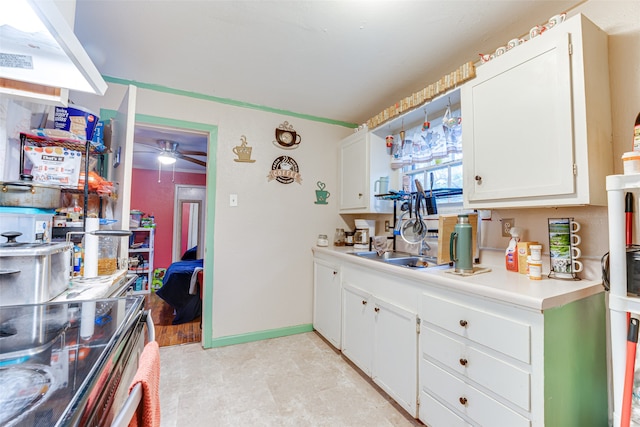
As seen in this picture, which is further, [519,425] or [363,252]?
[363,252]

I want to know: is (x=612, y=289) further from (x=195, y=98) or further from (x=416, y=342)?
(x=195, y=98)

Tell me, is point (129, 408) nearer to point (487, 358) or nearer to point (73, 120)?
point (487, 358)

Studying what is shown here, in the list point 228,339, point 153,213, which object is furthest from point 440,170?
point 153,213

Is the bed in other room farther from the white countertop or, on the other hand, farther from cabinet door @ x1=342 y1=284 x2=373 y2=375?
the white countertop

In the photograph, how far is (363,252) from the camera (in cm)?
237

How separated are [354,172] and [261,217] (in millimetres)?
1015

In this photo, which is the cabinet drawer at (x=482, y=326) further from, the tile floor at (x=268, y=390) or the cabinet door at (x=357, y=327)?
the tile floor at (x=268, y=390)

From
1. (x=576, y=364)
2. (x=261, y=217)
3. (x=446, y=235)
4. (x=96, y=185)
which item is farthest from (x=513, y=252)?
(x=96, y=185)

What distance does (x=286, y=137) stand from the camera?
2.73m

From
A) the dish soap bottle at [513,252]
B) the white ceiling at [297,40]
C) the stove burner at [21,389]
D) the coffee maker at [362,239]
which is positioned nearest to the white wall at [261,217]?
the white ceiling at [297,40]

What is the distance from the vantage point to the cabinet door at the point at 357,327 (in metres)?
1.90

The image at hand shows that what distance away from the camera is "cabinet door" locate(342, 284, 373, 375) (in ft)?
6.22

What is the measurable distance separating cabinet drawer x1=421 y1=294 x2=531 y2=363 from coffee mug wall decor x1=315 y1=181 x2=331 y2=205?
5.47 feet

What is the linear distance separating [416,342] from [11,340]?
158 cm
